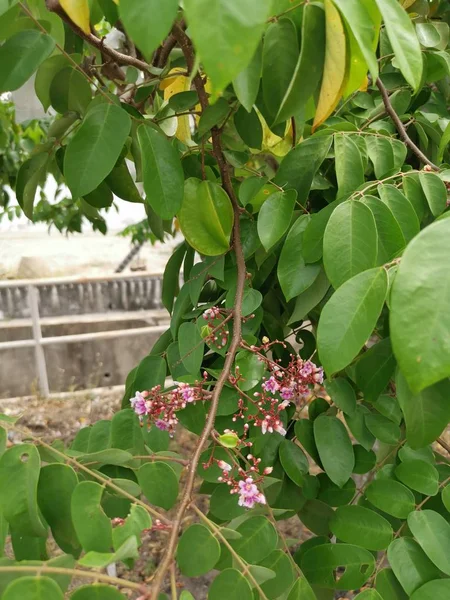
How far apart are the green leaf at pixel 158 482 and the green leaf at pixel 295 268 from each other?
200mm

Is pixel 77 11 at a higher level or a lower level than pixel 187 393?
higher

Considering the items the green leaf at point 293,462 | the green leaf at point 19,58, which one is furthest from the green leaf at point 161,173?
the green leaf at point 293,462

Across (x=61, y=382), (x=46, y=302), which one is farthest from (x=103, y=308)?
(x=61, y=382)

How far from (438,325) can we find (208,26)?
16 cm

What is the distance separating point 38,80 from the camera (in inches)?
24.1

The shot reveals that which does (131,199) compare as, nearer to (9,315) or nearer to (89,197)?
(89,197)

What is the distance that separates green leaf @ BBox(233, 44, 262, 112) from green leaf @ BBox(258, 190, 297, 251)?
0.62ft

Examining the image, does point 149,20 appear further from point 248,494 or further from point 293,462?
point 293,462

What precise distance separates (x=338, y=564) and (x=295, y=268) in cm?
30

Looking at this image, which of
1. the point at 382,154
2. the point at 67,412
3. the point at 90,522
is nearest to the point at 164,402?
the point at 90,522

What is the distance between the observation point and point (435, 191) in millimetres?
506

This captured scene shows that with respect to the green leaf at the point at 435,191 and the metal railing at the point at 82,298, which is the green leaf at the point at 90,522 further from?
the metal railing at the point at 82,298

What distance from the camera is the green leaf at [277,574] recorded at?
484 millimetres

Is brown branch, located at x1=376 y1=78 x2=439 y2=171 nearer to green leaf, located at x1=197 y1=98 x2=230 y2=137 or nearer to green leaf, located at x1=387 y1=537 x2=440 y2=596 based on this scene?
green leaf, located at x1=197 y1=98 x2=230 y2=137
